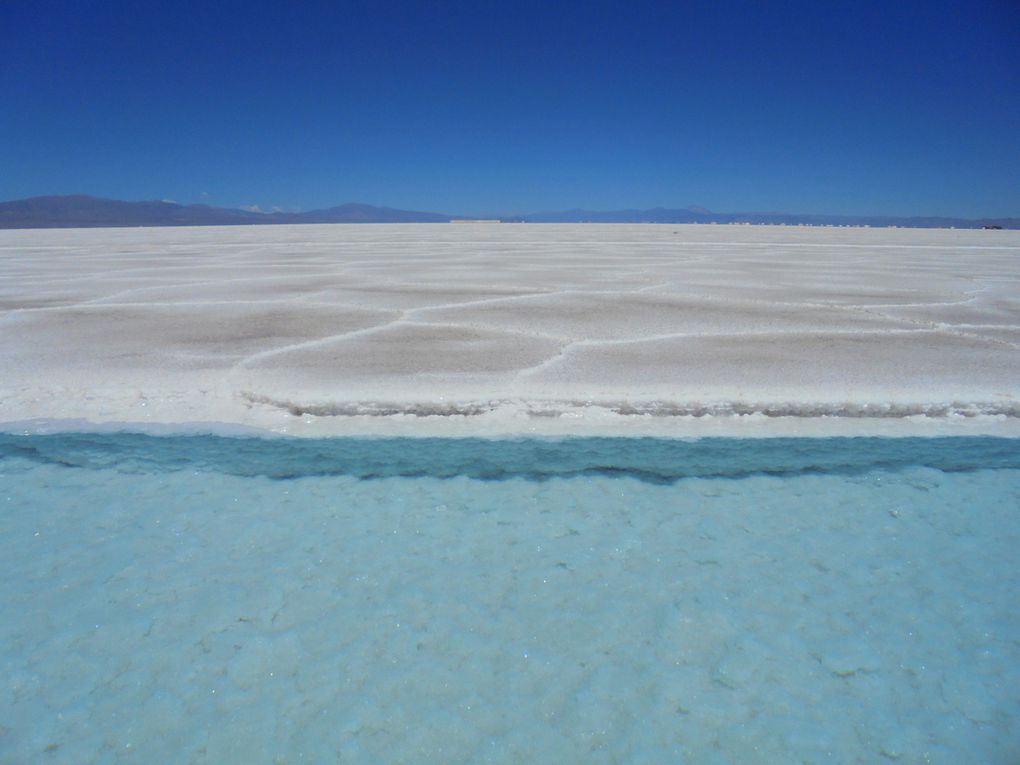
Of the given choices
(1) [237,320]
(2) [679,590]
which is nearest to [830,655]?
(2) [679,590]

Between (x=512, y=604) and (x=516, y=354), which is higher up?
(x=516, y=354)

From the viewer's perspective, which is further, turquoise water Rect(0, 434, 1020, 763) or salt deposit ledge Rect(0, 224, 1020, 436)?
salt deposit ledge Rect(0, 224, 1020, 436)

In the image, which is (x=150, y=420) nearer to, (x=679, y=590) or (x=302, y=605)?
(x=302, y=605)

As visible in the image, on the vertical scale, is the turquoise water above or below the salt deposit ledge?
below

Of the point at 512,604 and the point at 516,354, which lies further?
the point at 516,354
